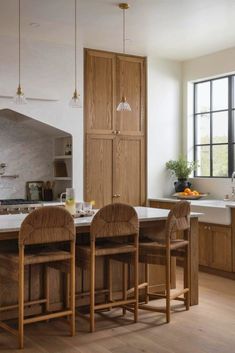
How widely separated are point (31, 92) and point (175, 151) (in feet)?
7.90

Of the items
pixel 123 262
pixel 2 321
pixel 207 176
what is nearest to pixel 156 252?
pixel 123 262

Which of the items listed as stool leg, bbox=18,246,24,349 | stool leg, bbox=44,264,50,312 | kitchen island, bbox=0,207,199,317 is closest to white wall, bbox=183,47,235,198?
kitchen island, bbox=0,207,199,317

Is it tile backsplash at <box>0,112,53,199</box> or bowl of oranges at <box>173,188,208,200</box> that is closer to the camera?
tile backsplash at <box>0,112,53,199</box>

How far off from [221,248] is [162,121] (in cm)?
217

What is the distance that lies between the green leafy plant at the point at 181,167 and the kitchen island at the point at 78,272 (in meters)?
2.25

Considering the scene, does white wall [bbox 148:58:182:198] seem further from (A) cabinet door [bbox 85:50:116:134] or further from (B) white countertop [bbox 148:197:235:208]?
(A) cabinet door [bbox 85:50:116:134]

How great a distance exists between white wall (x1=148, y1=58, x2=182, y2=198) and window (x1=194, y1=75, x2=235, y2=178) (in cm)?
30

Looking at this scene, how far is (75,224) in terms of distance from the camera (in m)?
3.74

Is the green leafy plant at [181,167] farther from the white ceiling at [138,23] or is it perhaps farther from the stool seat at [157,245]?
the stool seat at [157,245]

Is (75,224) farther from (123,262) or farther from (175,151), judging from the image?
(175,151)

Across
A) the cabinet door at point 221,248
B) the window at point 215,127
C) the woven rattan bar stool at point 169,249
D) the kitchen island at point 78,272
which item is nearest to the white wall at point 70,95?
the window at point 215,127

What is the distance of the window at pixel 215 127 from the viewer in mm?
6543

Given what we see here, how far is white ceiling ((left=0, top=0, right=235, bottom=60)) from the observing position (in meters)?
4.67

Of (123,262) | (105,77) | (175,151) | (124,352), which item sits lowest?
(124,352)
